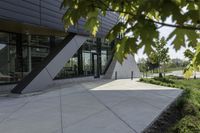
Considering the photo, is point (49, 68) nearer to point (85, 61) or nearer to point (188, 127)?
point (85, 61)

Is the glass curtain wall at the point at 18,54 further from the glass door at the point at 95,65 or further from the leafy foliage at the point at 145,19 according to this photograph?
the leafy foliage at the point at 145,19

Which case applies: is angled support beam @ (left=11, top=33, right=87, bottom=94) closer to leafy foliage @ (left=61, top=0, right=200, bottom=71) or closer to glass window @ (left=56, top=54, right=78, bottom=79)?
glass window @ (left=56, top=54, right=78, bottom=79)

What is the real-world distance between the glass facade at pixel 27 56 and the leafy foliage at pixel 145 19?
1686 centimetres

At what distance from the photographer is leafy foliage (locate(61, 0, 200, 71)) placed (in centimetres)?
180

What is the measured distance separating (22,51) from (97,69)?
1234cm

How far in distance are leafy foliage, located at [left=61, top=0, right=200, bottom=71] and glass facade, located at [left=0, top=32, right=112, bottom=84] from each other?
16861mm

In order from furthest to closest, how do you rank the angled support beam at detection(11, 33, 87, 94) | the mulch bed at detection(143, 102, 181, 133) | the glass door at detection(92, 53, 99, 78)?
1. the glass door at detection(92, 53, 99, 78)
2. the angled support beam at detection(11, 33, 87, 94)
3. the mulch bed at detection(143, 102, 181, 133)

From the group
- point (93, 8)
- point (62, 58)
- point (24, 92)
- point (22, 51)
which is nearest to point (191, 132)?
point (93, 8)

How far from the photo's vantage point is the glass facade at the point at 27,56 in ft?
64.8

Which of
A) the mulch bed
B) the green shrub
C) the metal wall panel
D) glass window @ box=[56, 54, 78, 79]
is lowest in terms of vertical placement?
the mulch bed

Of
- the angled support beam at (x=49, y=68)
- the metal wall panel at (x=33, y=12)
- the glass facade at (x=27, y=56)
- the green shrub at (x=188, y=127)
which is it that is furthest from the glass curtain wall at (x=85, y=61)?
the green shrub at (x=188, y=127)

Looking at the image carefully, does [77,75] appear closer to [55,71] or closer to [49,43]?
[49,43]

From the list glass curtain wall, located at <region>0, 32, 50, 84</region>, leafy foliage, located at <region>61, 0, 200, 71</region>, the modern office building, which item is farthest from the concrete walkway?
glass curtain wall, located at <region>0, 32, 50, 84</region>

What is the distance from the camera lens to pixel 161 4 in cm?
178
